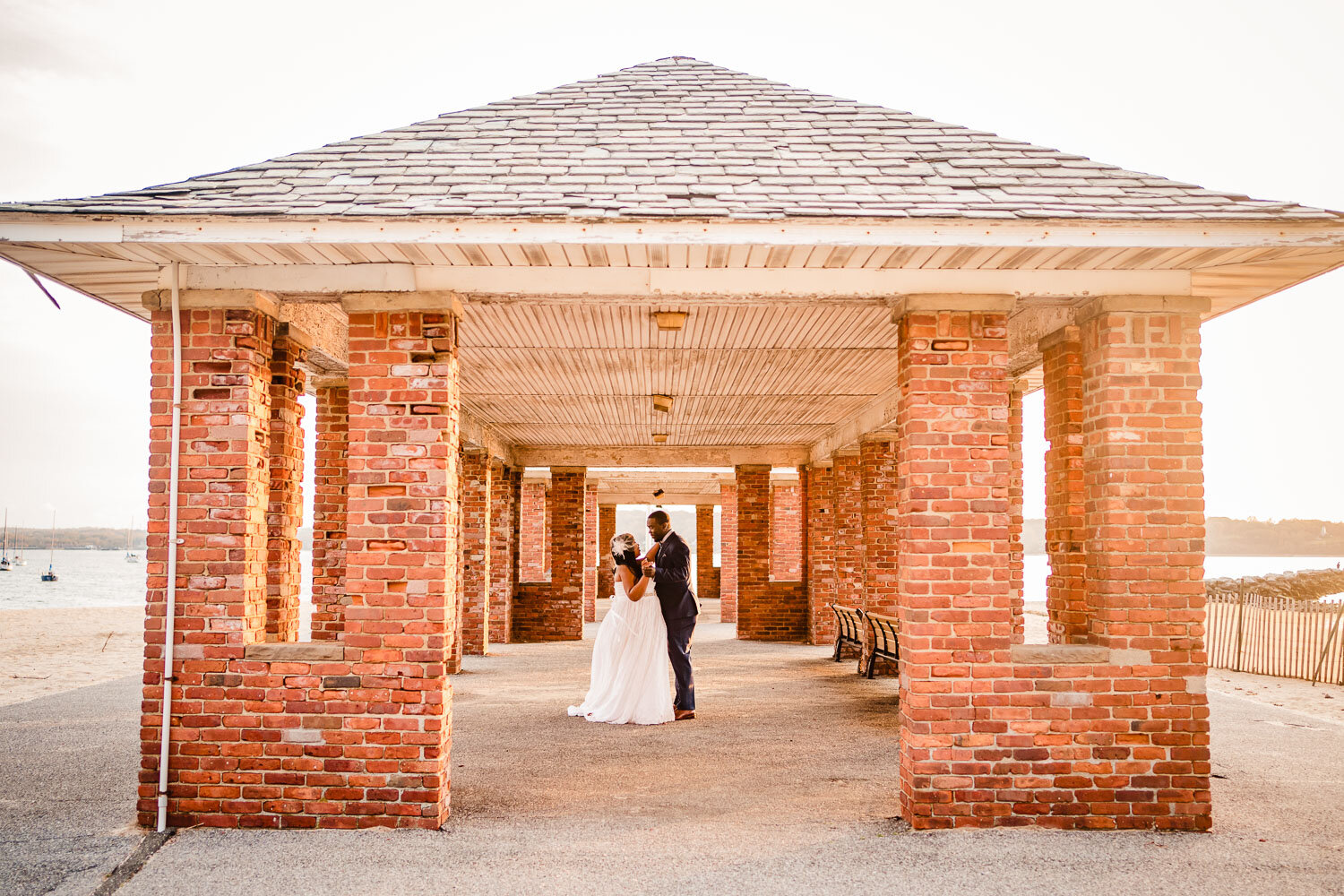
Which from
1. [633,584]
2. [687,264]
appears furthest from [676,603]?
[687,264]

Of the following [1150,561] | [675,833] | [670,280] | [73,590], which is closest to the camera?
[675,833]

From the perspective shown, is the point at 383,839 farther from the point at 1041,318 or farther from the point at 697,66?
the point at 697,66

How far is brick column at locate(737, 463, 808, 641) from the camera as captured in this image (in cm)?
1667

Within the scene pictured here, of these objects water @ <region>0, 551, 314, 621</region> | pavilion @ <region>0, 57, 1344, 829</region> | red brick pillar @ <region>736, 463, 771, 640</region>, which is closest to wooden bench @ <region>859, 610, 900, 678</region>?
red brick pillar @ <region>736, 463, 771, 640</region>

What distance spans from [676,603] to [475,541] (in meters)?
5.73

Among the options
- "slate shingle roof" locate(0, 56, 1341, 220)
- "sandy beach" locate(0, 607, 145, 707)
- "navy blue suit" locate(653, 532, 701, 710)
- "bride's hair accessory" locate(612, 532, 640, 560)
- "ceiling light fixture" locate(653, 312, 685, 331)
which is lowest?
"sandy beach" locate(0, 607, 145, 707)

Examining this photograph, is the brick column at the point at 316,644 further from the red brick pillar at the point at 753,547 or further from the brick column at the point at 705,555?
the brick column at the point at 705,555

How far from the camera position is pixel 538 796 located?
5695mm

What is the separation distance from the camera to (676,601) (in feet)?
28.1

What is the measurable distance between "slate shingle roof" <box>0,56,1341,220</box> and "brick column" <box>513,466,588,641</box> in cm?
1076

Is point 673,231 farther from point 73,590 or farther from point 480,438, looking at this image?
point 73,590

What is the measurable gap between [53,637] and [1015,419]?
22.4 m

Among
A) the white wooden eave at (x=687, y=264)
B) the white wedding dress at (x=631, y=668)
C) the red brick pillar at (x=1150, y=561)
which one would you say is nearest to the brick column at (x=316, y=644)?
the white wooden eave at (x=687, y=264)

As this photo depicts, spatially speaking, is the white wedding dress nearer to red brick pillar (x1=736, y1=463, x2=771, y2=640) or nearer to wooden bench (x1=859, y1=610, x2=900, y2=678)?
wooden bench (x1=859, y1=610, x2=900, y2=678)
